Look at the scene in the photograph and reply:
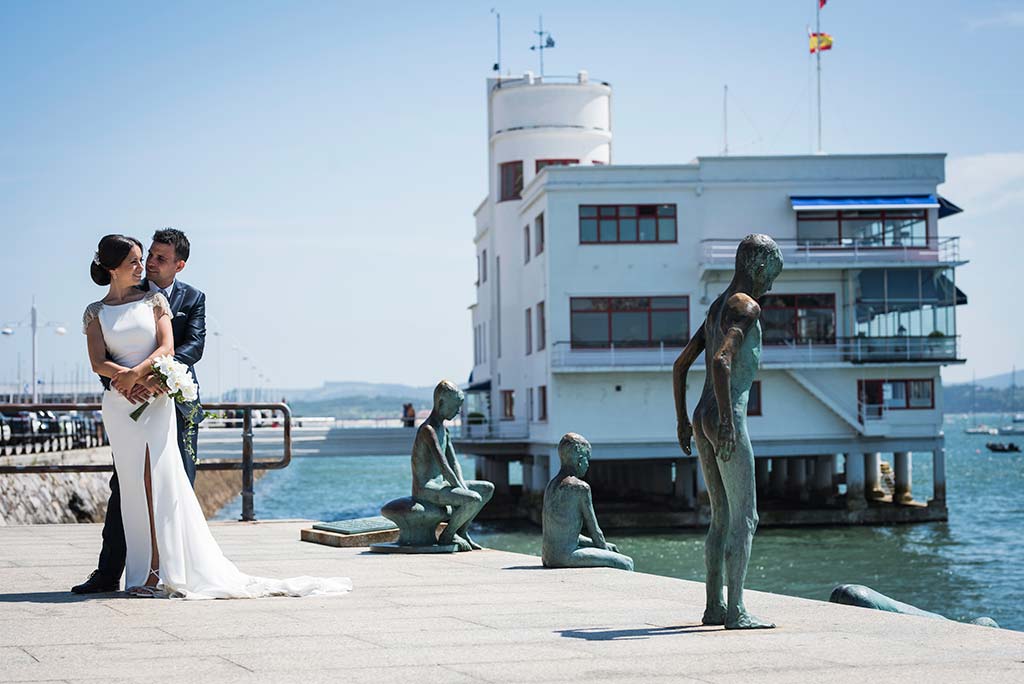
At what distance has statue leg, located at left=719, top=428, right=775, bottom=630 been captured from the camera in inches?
305

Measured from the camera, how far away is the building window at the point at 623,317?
4516 cm

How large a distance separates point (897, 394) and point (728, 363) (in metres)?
40.2

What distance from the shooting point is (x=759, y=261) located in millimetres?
7961

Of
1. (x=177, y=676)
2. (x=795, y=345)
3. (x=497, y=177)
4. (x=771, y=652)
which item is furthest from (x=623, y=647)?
(x=497, y=177)

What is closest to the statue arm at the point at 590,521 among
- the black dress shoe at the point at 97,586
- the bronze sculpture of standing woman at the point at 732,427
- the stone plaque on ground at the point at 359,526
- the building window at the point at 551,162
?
the stone plaque on ground at the point at 359,526

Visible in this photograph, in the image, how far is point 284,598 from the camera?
9.36 meters

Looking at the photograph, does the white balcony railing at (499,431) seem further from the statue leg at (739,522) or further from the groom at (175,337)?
the statue leg at (739,522)

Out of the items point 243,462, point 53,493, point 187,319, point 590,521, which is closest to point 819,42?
point 53,493

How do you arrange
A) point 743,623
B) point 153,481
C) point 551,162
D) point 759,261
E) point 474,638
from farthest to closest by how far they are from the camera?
point 551,162 < point 153,481 < point 759,261 < point 743,623 < point 474,638

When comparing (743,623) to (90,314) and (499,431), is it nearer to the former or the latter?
(90,314)

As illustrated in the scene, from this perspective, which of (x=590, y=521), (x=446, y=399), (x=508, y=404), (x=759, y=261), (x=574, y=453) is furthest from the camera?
(x=508, y=404)

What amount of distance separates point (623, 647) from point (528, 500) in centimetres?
4394

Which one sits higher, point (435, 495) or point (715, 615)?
point (435, 495)

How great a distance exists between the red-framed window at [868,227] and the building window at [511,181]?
1195 centimetres
